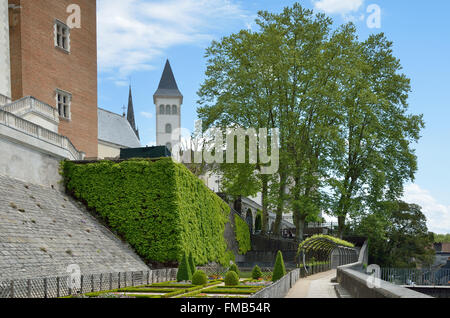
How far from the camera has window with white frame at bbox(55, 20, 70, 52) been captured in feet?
118

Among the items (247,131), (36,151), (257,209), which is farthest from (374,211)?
(36,151)

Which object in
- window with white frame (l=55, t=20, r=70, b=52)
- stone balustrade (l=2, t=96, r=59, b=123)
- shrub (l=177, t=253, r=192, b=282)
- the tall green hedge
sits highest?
window with white frame (l=55, t=20, r=70, b=52)

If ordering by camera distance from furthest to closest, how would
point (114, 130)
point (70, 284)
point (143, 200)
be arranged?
1. point (114, 130)
2. point (143, 200)
3. point (70, 284)

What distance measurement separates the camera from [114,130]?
231 ft

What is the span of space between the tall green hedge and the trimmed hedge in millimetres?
13857

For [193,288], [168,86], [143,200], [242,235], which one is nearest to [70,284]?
[193,288]

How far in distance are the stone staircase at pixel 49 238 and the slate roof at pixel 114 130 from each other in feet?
133

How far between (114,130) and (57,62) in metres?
35.0

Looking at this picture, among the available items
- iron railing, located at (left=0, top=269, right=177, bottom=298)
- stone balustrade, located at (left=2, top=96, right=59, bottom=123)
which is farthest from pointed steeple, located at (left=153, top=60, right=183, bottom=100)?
iron railing, located at (left=0, top=269, right=177, bottom=298)

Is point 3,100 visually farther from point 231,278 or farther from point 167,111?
point 167,111

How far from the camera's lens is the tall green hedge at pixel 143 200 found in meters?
27.6

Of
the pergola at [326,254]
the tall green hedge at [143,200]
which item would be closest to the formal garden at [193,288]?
the tall green hedge at [143,200]

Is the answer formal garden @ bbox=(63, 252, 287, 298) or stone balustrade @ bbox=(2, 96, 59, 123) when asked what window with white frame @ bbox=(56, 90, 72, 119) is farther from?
formal garden @ bbox=(63, 252, 287, 298)
